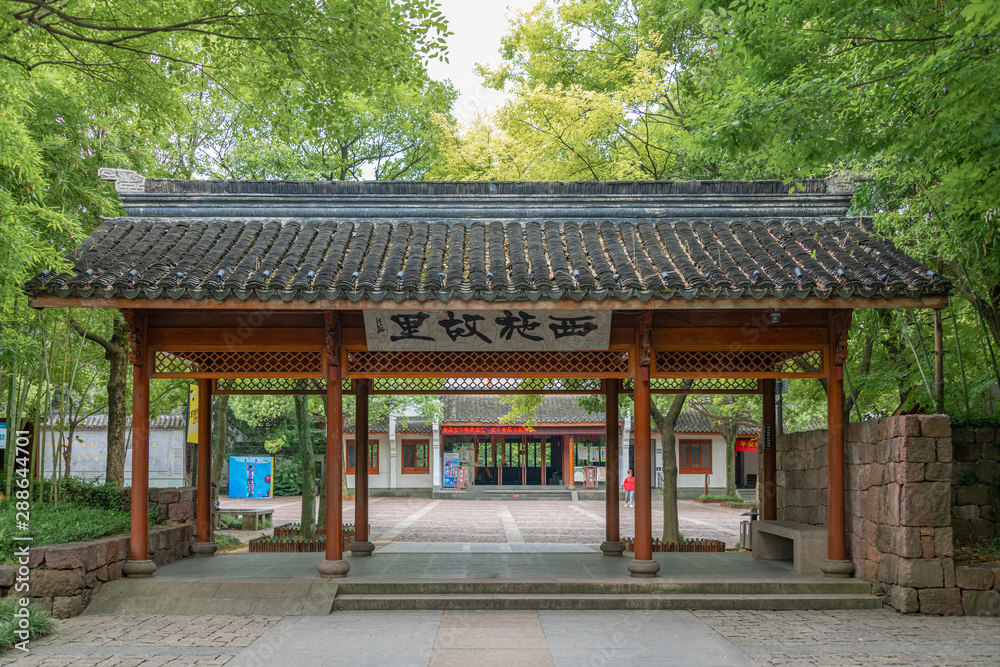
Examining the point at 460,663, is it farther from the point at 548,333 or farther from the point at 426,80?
the point at 426,80

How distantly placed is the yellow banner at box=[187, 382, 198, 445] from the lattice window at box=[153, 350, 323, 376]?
4.87m

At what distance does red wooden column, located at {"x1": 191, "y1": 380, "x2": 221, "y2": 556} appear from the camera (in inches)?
439

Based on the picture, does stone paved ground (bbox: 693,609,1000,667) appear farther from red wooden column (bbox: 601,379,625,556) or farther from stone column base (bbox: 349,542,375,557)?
stone column base (bbox: 349,542,375,557)

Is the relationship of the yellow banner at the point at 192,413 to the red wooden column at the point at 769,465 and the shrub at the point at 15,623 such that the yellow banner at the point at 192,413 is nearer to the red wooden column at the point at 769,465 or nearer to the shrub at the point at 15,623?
the shrub at the point at 15,623

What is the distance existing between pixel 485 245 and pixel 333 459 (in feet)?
9.95

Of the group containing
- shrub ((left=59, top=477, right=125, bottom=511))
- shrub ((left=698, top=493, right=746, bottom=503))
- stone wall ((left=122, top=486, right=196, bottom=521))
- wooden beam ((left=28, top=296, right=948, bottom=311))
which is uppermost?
wooden beam ((left=28, top=296, right=948, bottom=311))

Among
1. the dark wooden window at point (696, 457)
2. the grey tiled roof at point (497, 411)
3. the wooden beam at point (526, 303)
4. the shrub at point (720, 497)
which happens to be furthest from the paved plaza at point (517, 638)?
the dark wooden window at point (696, 457)

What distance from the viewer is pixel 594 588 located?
8.52 meters

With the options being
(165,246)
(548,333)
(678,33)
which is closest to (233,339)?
(165,246)

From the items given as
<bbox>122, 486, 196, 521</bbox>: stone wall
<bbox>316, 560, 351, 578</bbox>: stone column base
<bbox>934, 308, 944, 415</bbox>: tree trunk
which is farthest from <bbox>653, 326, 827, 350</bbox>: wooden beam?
<bbox>122, 486, 196, 521</bbox>: stone wall

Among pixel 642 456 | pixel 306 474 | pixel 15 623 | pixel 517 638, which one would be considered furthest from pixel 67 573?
pixel 306 474

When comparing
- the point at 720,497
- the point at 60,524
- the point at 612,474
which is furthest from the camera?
the point at 720,497

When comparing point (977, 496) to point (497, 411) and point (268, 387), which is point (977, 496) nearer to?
point (268, 387)

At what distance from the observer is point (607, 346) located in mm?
8875
